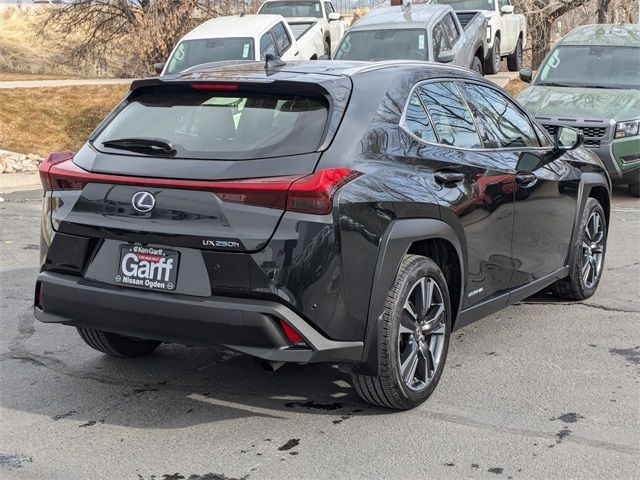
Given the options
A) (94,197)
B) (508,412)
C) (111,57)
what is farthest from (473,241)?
(111,57)

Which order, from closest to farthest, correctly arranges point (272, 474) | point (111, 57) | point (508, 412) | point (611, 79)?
point (272, 474) < point (508, 412) < point (611, 79) < point (111, 57)

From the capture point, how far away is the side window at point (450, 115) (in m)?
4.96

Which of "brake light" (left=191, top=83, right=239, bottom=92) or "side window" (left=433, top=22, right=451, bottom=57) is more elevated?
"brake light" (left=191, top=83, right=239, bottom=92)

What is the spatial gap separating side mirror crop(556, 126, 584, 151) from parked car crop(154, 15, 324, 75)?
33.6 feet

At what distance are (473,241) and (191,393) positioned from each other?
1.73 m

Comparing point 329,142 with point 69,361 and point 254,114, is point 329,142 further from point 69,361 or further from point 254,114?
point 69,361

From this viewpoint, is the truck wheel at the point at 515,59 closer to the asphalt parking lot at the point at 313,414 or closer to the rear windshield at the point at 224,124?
the asphalt parking lot at the point at 313,414

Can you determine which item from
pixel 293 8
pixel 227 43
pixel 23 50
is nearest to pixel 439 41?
pixel 227 43

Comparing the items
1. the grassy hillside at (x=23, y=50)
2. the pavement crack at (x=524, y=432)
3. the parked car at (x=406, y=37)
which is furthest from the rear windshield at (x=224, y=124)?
the grassy hillside at (x=23, y=50)

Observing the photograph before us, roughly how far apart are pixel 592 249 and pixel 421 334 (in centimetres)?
273

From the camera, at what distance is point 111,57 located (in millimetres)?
30984

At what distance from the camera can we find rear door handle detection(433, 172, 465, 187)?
4.71m

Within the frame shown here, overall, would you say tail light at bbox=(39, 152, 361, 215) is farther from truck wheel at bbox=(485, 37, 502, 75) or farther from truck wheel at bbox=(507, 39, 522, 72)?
truck wheel at bbox=(507, 39, 522, 72)

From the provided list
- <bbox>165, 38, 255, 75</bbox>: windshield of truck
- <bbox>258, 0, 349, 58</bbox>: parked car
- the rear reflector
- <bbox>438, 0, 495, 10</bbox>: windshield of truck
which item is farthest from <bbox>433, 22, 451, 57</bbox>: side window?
the rear reflector
